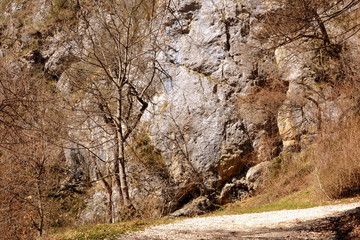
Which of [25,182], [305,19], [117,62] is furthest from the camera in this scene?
[117,62]

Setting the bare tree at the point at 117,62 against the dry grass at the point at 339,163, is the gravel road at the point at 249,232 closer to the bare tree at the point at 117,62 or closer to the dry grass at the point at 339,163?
the dry grass at the point at 339,163

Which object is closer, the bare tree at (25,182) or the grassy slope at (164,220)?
the grassy slope at (164,220)

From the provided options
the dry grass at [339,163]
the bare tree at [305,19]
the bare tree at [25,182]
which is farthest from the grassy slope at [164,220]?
the bare tree at [305,19]

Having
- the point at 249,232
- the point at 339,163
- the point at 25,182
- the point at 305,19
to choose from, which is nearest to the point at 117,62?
the point at 25,182

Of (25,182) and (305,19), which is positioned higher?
(305,19)

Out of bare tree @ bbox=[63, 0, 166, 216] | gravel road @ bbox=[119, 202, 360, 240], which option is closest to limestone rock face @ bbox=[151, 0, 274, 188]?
bare tree @ bbox=[63, 0, 166, 216]

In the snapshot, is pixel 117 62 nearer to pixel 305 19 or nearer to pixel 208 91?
pixel 208 91

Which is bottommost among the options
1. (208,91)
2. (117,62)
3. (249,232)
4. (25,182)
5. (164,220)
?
(249,232)

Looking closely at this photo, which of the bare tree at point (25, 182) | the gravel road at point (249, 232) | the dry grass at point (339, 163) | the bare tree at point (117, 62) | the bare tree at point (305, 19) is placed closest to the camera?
the bare tree at point (305, 19)

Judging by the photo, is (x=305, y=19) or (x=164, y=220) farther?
(x=164, y=220)

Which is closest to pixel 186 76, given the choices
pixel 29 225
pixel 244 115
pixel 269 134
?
pixel 244 115

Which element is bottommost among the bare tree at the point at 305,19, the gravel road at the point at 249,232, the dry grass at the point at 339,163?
the gravel road at the point at 249,232

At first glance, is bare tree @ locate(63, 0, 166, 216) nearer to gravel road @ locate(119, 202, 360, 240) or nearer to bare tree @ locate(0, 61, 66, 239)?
bare tree @ locate(0, 61, 66, 239)

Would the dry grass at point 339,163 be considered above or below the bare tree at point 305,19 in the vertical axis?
below
